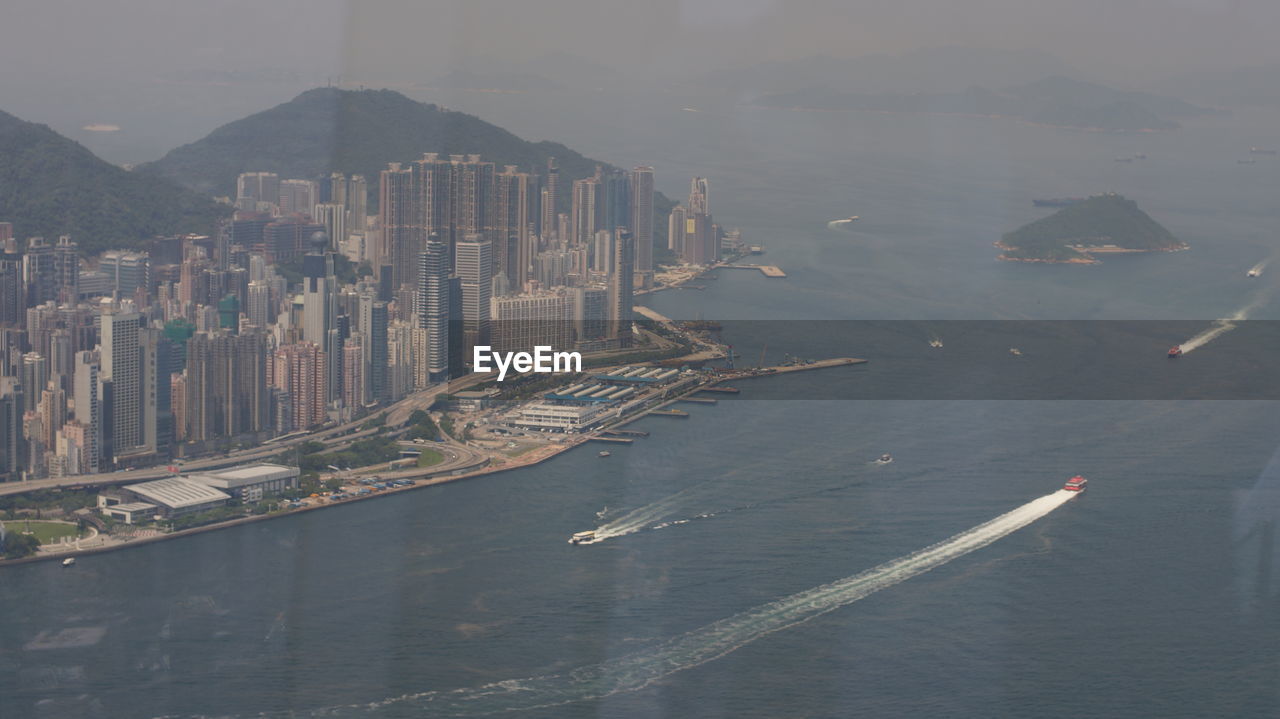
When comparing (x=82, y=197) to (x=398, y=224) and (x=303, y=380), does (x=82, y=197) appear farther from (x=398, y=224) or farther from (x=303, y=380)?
(x=303, y=380)

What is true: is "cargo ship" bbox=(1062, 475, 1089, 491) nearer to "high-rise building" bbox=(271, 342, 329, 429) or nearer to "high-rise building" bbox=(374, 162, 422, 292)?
"high-rise building" bbox=(271, 342, 329, 429)

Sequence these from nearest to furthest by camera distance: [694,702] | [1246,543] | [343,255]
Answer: [694,702] → [1246,543] → [343,255]

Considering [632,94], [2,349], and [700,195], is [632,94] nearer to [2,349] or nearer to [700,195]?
[700,195]

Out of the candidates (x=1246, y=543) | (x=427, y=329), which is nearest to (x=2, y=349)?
(x=427, y=329)

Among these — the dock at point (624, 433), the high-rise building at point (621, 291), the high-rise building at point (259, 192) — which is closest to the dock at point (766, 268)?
the high-rise building at point (621, 291)

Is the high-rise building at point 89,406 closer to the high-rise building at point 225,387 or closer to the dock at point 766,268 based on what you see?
the high-rise building at point 225,387

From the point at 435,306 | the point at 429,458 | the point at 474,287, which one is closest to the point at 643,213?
the point at 474,287
